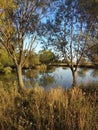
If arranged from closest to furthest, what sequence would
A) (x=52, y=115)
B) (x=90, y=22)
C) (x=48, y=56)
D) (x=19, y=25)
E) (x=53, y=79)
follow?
(x=52, y=115) < (x=53, y=79) < (x=19, y=25) < (x=90, y=22) < (x=48, y=56)

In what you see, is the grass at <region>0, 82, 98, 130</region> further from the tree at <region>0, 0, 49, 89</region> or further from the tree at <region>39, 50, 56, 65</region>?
the tree at <region>39, 50, 56, 65</region>

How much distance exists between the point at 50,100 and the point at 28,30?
38.8ft

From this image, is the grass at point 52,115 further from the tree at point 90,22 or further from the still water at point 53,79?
the tree at point 90,22

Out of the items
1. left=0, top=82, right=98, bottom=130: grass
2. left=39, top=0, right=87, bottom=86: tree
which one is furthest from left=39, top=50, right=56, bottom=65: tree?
left=0, top=82, right=98, bottom=130: grass

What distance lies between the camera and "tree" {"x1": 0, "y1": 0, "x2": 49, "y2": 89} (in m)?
17.8

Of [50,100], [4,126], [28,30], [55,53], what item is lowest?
[4,126]

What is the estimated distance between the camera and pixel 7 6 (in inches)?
660

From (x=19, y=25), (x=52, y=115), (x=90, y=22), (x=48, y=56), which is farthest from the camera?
(x=48, y=56)

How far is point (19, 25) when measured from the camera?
1873cm

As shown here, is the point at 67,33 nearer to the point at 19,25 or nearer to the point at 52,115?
the point at 19,25

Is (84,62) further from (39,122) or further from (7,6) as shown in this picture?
(39,122)

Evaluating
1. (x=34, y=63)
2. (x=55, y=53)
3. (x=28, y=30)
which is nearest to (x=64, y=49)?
(x=55, y=53)

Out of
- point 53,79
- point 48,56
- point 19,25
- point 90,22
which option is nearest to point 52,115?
point 53,79

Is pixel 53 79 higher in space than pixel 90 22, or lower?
lower
